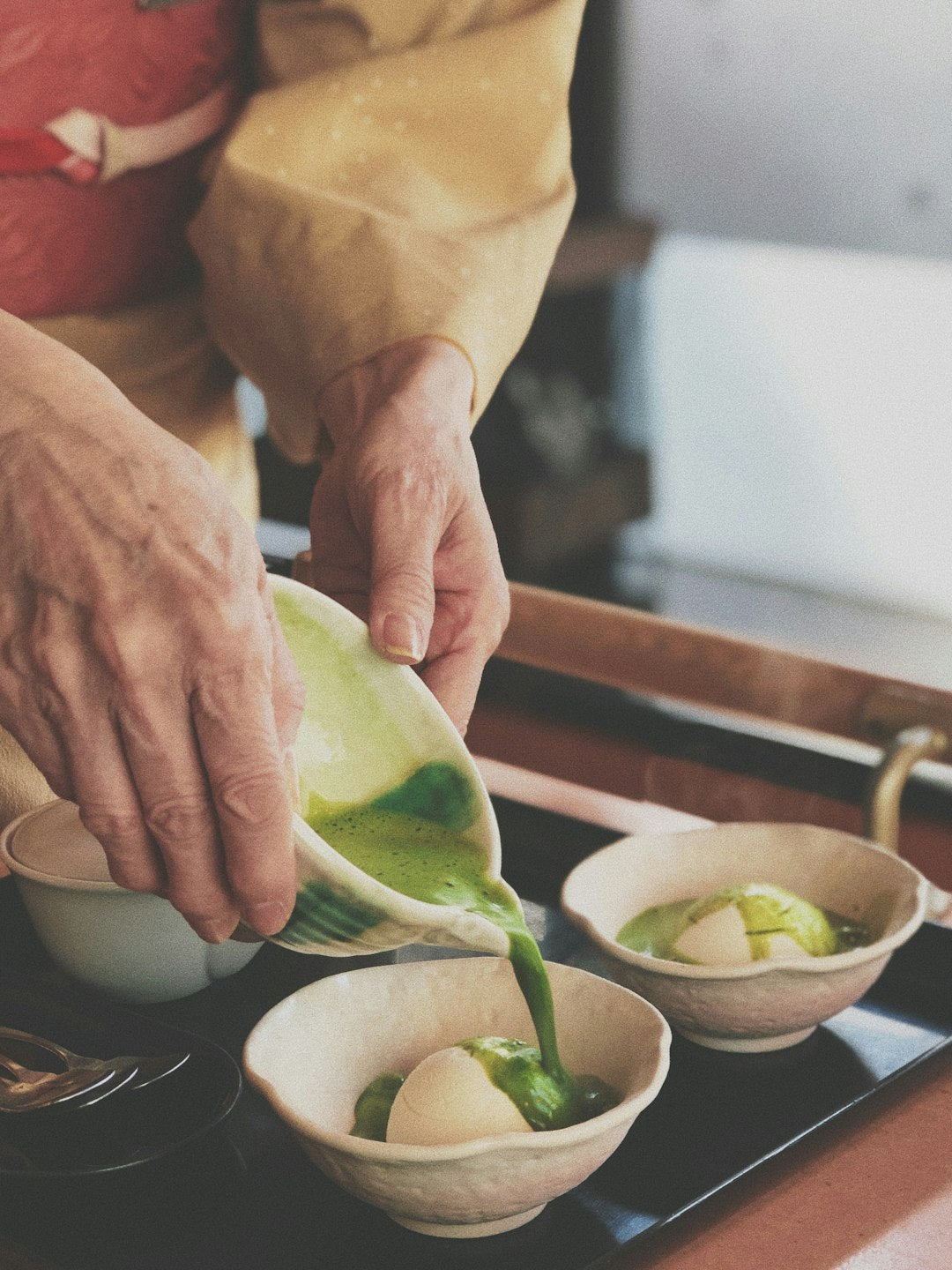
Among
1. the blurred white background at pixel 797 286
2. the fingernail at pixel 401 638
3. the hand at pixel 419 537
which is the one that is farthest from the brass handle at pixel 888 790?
the blurred white background at pixel 797 286

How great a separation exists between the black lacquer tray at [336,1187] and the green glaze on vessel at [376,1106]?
42 mm

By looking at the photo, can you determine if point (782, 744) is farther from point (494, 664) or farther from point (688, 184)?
point (688, 184)

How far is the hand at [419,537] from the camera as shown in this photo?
0.98 m

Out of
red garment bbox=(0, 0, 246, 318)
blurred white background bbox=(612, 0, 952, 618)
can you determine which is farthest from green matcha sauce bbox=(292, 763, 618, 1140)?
blurred white background bbox=(612, 0, 952, 618)

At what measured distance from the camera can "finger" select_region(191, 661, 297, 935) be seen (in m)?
0.74

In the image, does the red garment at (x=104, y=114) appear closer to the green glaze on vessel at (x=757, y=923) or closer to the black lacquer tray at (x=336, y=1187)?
the black lacquer tray at (x=336, y=1187)

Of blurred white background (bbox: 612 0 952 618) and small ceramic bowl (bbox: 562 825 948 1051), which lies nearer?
small ceramic bowl (bbox: 562 825 948 1051)

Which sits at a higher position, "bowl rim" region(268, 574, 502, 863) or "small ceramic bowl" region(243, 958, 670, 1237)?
"bowl rim" region(268, 574, 502, 863)

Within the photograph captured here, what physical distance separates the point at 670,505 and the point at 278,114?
3.18 meters

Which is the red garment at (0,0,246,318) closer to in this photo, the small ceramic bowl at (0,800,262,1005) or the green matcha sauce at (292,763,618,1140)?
the small ceramic bowl at (0,800,262,1005)

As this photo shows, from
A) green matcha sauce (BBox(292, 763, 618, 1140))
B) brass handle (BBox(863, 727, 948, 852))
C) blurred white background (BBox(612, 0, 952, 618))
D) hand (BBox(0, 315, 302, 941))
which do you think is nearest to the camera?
hand (BBox(0, 315, 302, 941))

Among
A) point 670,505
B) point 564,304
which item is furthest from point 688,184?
point 670,505

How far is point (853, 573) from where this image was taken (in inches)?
162

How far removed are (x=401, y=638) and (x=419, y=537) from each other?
0.10 m
